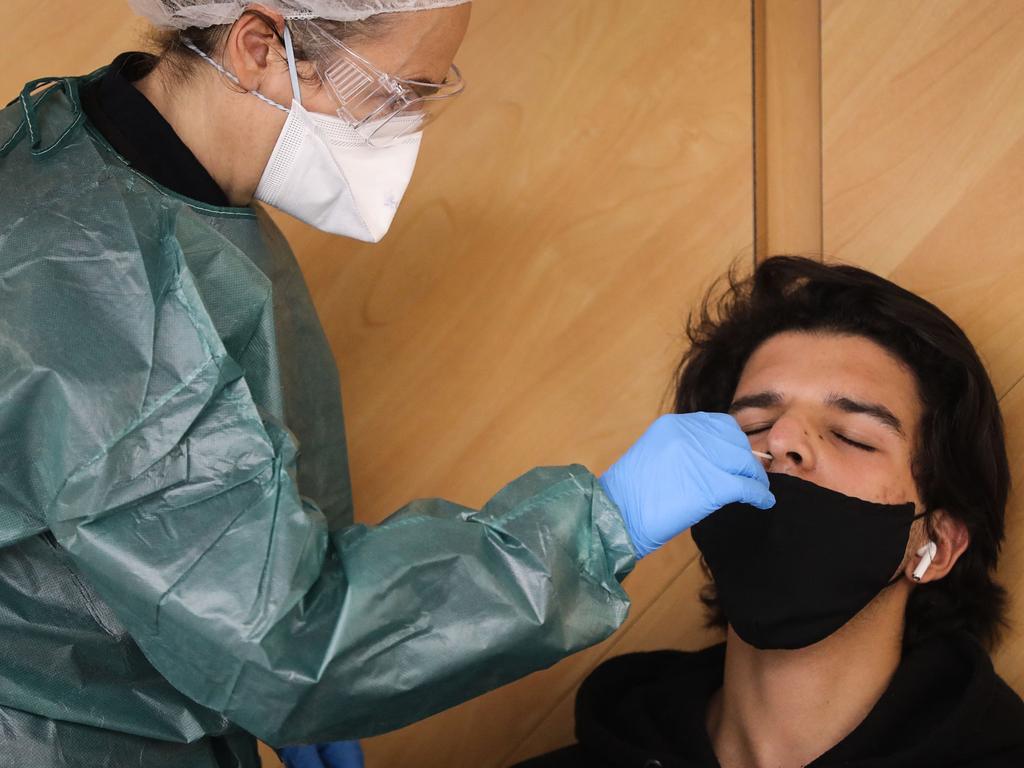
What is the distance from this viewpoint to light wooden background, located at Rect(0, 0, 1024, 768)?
2119 mm

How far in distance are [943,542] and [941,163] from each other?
2.16ft

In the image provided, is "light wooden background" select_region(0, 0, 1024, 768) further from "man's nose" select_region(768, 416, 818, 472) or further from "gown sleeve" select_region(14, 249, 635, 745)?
"gown sleeve" select_region(14, 249, 635, 745)

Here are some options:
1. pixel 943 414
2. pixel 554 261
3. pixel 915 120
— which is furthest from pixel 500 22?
pixel 943 414

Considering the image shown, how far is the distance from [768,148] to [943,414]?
653 mm

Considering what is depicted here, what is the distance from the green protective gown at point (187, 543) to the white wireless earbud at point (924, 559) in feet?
2.00

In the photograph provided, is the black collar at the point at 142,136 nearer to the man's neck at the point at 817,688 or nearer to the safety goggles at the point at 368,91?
the safety goggles at the point at 368,91

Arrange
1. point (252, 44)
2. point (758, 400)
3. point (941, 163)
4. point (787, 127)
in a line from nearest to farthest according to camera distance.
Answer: point (252, 44), point (758, 400), point (941, 163), point (787, 127)

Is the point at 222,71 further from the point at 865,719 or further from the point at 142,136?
the point at 865,719

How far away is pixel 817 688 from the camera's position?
1613 mm

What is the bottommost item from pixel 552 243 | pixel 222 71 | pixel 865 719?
pixel 865 719

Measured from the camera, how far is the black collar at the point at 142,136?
137cm

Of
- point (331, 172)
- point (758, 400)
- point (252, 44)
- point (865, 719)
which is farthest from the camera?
point (758, 400)

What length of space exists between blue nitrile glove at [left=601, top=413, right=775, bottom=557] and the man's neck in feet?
1.31

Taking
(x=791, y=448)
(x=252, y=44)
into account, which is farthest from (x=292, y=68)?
(x=791, y=448)
